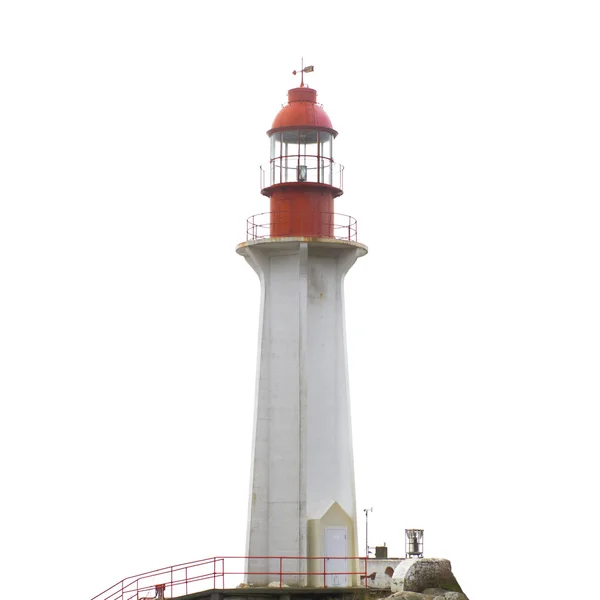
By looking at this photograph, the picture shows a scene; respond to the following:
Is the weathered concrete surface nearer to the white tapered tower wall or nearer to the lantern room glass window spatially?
the white tapered tower wall

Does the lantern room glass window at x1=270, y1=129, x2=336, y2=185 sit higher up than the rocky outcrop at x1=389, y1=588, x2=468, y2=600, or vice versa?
the lantern room glass window at x1=270, y1=129, x2=336, y2=185

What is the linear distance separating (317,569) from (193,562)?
3.31 m

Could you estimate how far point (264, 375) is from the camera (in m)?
44.2

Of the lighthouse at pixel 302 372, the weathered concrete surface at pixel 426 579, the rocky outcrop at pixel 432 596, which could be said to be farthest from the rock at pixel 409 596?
the lighthouse at pixel 302 372

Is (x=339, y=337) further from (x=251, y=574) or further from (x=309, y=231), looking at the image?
(x=251, y=574)

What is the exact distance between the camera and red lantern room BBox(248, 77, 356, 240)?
44.6 m

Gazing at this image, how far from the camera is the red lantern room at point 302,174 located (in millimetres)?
44594

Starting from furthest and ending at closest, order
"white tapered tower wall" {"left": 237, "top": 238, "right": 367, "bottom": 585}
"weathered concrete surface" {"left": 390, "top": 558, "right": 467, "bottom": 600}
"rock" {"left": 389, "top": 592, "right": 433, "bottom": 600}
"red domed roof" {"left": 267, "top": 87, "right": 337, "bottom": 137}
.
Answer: "red domed roof" {"left": 267, "top": 87, "right": 337, "bottom": 137}
"white tapered tower wall" {"left": 237, "top": 238, "right": 367, "bottom": 585}
"weathered concrete surface" {"left": 390, "top": 558, "right": 467, "bottom": 600}
"rock" {"left": 389, "top": 592, "right": 433, "bottom": 600}

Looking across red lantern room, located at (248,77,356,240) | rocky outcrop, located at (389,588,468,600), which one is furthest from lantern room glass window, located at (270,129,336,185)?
rocky outcrop, located at (389,588,468,600)

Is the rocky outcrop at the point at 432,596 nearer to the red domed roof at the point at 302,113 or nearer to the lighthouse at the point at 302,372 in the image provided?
the lighthouse at the point at 302,372

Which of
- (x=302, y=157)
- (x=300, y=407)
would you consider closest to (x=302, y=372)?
(x=300, y=407)

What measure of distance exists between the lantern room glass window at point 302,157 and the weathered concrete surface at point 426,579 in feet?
33.2

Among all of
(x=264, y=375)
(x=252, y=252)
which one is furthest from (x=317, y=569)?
(x=252, y=252)

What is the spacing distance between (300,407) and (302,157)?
21.4 ft
